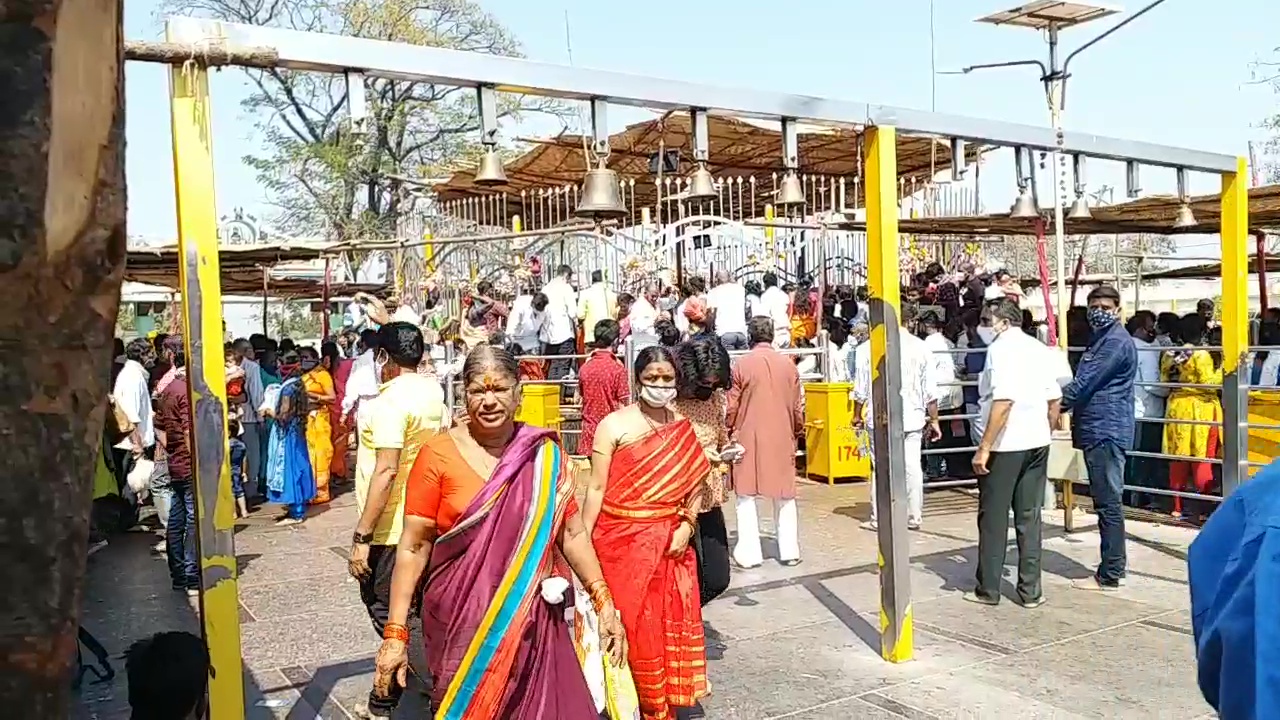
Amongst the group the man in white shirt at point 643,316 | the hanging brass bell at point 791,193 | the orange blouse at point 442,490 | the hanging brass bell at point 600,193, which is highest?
the hanging brass bell at point 791,193

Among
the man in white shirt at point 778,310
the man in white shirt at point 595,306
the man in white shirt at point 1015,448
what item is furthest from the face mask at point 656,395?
the man in white shirt at point 778,310

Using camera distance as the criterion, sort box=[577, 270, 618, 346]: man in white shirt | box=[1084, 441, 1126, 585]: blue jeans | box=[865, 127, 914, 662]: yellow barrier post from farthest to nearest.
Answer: box=[577, 270, 618, 346]: man in white shirt → box=[1084, 441, 1126, 585]: blue jeans → box=[865, 127, 914, 662]: yellow barrier post

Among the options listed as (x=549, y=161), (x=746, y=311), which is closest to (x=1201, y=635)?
(x=746, y=311)

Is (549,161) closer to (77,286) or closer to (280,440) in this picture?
(280,440)

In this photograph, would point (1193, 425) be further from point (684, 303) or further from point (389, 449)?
point (389, 449)

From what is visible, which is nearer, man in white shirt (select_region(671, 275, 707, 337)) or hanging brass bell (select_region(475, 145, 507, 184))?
hanging brass bell (select_region(475, 145, 507, 184))

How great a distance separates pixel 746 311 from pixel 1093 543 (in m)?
5.50

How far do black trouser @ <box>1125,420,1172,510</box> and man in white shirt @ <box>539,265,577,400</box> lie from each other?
6.00 metres

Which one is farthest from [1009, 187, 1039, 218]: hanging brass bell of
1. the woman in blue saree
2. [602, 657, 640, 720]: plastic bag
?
the woman in blue saree

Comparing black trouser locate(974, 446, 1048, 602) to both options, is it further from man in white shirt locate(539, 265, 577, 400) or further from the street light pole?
man in white shirt locate(539, 265, 577, 400)

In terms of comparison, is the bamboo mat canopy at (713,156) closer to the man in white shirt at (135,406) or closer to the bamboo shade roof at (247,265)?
the bamboo shade roof at (247,265)

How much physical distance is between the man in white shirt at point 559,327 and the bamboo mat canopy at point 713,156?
1.45 meters

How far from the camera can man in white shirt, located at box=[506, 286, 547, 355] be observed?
1277 cm

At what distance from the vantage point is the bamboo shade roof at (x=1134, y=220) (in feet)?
33.0
